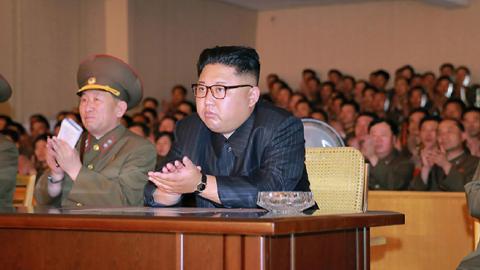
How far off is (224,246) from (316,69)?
9815 millimetres

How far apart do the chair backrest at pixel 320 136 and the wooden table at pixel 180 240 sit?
6.10 ft

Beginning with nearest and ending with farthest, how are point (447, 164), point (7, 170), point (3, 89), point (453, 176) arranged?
point (7, 170) → point (3, 89) → point (453, 176) → point (447, 164)

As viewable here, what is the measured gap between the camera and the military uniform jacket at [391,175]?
6012 mm

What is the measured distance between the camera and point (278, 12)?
12.2 m

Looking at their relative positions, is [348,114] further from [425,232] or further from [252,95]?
[252,95]

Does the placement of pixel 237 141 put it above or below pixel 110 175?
above

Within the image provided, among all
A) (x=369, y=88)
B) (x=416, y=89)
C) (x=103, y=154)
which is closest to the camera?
(x=103, y=154)

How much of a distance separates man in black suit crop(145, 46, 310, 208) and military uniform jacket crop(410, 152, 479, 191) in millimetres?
2813

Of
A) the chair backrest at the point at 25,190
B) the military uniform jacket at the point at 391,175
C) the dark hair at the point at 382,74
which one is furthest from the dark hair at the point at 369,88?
the chair backrest at the point at 25,190

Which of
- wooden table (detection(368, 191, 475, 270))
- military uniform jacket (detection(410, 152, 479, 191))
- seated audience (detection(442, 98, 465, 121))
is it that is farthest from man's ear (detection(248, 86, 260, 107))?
seated audience (detection(442, 98, 465, 121))

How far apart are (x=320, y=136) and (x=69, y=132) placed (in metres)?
1.46

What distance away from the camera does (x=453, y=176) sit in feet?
18.6

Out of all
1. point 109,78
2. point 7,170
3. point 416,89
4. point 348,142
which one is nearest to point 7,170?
point 7,170

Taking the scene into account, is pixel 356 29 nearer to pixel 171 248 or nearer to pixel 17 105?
pixel 17 105
